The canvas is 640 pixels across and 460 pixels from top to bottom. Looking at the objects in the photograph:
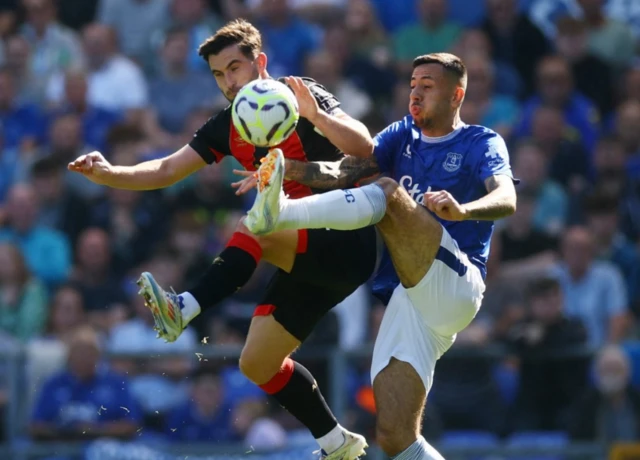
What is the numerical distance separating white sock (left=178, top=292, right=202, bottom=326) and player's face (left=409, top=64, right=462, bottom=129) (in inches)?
65.5

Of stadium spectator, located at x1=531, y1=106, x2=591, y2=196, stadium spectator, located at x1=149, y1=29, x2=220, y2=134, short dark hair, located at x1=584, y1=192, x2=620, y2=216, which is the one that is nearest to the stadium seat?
short dark hair, located at x1=584, y1=192, x2=620, y2=216

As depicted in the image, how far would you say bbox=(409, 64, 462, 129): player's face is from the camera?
7.66m

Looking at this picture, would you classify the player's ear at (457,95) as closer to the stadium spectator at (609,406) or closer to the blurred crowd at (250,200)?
the blurred crowd at (250,200)

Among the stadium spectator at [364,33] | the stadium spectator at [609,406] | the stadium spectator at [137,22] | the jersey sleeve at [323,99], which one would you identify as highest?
the stadium spectator at [137,22]

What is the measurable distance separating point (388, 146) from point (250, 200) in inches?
204

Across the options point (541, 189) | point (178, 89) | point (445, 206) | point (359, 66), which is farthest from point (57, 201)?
point (445, 206)

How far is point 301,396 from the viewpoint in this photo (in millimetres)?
7988

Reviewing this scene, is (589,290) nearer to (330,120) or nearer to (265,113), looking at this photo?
(330,120)

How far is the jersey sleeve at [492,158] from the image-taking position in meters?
7.45

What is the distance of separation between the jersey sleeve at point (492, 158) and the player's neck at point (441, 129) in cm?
23

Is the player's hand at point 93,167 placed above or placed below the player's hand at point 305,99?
below

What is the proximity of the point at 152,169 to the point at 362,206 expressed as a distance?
65.5 inches

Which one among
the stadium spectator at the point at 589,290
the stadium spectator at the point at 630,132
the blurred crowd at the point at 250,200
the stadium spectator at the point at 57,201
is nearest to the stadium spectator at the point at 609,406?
the blurred crowd at the point at 250,200

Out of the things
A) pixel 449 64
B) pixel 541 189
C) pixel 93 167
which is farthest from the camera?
pixel 541 189
